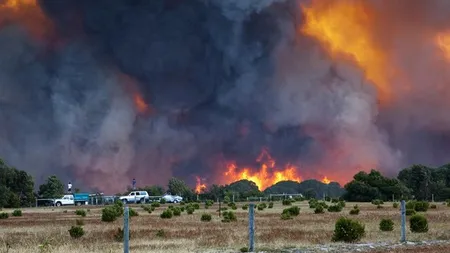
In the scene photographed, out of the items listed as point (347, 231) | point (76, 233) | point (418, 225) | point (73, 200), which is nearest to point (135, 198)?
point (73, 200)

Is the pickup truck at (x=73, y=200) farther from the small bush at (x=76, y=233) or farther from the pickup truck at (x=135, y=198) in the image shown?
the small bush at (x=76, y=233)

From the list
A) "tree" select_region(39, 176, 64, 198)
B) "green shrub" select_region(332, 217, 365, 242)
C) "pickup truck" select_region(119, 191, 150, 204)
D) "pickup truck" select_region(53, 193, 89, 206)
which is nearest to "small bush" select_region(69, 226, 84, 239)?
"green shrub" select_region(332, 217, 365, 242)

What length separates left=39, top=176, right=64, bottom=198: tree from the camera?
492 feet

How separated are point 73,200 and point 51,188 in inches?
952

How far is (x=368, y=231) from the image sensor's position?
121ft

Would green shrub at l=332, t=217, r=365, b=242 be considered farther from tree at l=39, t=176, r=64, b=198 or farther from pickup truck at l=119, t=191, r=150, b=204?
tree at l=39, t=176, r=64, b=198

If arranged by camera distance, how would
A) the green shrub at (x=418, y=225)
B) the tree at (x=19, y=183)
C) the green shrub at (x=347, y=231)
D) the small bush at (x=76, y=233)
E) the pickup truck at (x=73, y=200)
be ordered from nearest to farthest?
the green shrub at (x=347, y=231) → the small bush at (x=76, y=233) → the green shrub at (x=418, y=225) → the pickup truck at (x=73, y=200) → the tree at (x=19, y=183)

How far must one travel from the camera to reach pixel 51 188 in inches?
5955

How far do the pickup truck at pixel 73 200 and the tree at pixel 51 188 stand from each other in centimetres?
1287

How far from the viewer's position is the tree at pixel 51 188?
492ft

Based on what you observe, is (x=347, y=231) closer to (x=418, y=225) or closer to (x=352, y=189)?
(x=418, y=225)

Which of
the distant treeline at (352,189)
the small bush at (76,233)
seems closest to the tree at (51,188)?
the distant treeline at (352,189)

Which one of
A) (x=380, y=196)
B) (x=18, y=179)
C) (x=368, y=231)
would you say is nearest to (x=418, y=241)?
(x=368, y=231)

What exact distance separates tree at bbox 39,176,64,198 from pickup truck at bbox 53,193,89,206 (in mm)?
12866
